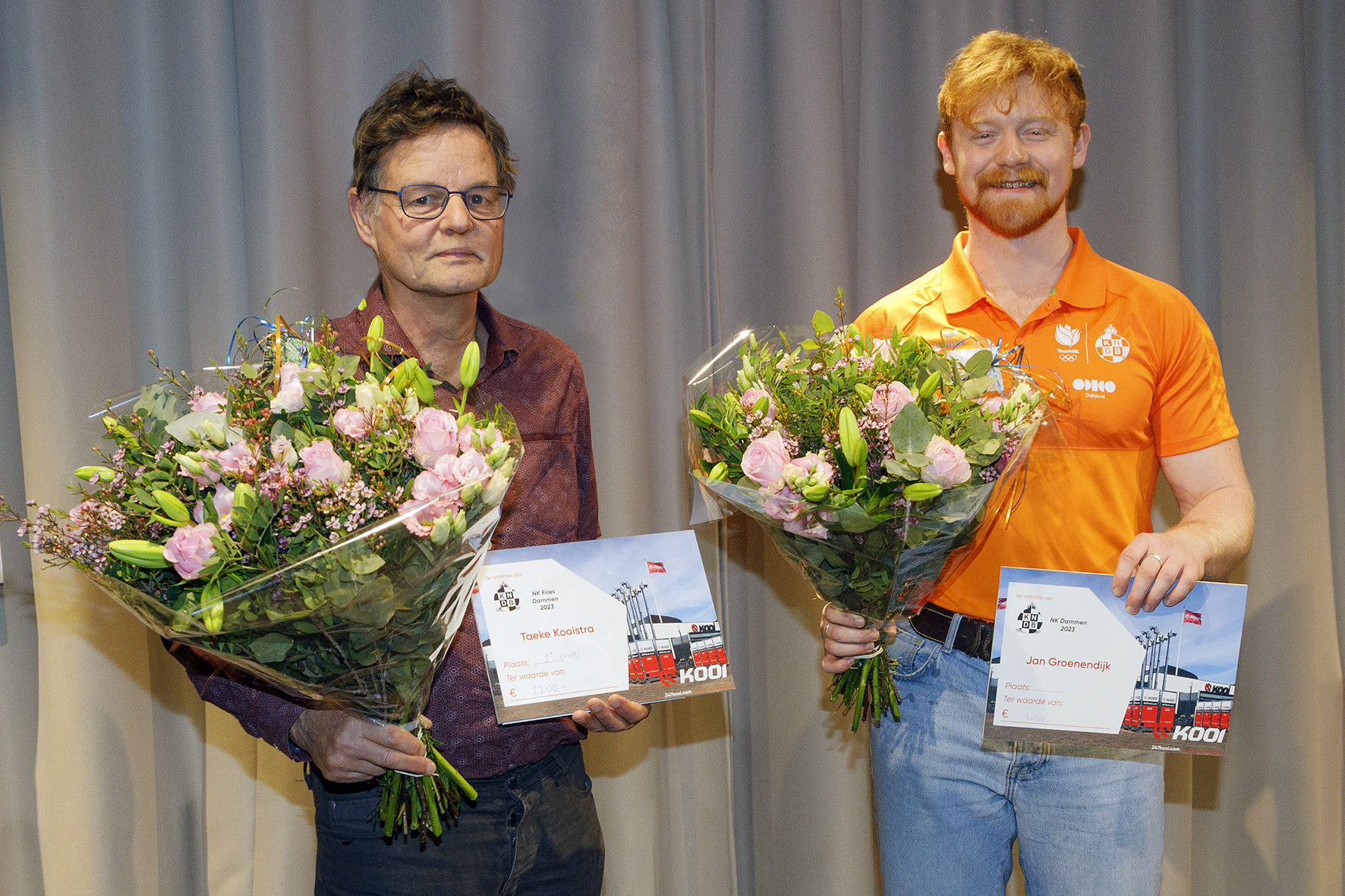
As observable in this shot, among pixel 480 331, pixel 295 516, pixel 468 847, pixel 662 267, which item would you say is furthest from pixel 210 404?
pixel 662 267

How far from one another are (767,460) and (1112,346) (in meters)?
0.94

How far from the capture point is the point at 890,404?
1579mm

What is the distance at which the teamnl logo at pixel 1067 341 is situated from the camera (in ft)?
6.82

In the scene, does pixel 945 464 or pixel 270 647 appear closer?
pixel 270 647

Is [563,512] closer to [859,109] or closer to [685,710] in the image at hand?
[685,710]

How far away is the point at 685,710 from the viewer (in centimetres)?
294

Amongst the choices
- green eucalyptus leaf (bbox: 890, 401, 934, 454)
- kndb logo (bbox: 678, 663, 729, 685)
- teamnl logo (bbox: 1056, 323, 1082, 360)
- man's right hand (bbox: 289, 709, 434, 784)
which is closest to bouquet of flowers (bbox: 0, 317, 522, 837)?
man's right hand (bbox: 289, 709, 434, 784)

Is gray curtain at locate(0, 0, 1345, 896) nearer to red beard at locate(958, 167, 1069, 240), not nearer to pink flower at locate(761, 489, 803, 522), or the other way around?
red beard at locate(958, 167, 1069, 240)

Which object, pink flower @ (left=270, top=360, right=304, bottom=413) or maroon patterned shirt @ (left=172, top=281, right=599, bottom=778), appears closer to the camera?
pink flower @ (left=270, top=360, right=304, bottom=413)

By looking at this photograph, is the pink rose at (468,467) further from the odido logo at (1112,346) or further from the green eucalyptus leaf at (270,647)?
the odido logo at (1112,346)

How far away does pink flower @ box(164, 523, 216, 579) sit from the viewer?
131 centimetres

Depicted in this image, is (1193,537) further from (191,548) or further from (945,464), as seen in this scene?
(191,548)

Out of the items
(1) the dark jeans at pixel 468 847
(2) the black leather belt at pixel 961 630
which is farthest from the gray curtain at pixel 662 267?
(2) the black leather belt at pixel 961 630

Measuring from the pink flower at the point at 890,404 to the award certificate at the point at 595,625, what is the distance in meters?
0.48
